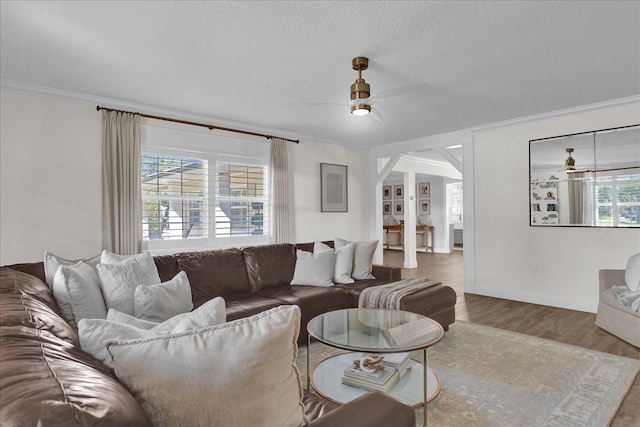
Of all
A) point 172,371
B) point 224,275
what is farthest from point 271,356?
point 224,275

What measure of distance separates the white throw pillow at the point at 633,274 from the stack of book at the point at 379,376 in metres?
2.72

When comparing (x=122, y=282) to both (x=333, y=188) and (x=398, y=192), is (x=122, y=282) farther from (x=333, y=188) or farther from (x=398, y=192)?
(x=398, y=192)

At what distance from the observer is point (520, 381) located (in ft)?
8.61

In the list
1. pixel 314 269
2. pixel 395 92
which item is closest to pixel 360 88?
pixel 395 92

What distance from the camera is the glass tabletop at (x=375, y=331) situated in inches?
85.5

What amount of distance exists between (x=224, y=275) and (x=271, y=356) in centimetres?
282

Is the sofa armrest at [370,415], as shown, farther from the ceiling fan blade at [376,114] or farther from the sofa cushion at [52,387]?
the ceiling fan blade at [376,114]

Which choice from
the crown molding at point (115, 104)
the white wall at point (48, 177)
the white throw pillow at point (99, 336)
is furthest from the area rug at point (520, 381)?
the crown molding at point (115, 104)

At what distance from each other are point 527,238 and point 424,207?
6.85m

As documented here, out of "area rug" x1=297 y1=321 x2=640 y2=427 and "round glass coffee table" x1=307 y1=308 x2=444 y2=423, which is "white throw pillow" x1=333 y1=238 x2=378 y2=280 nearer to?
"area rug" x1=297 y1=321 x2=640 y2=427

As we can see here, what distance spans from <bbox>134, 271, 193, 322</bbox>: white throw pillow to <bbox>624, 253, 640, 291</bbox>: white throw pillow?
4102 millimetres

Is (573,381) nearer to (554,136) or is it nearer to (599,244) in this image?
(599,244)

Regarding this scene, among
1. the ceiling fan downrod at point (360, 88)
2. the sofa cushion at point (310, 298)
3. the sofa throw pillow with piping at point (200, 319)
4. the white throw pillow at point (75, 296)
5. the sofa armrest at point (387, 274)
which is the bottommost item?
the sofa cushion at point (310, 298)

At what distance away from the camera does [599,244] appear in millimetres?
4387
